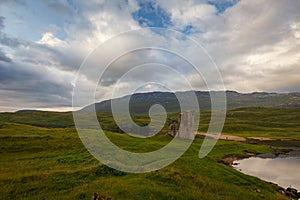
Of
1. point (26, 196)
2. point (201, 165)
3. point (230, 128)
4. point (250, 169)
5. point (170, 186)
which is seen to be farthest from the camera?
point (230, 128)

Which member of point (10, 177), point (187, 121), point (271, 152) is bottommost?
point (271, 152)

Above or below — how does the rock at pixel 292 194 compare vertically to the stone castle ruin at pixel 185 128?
below

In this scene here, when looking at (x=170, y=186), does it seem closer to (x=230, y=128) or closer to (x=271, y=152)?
(x=271, y=152)

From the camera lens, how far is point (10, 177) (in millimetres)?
25188

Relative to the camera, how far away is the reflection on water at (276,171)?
4012cm

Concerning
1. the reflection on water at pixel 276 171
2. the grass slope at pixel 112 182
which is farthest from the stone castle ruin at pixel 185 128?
the grass slope at pixel 112 182

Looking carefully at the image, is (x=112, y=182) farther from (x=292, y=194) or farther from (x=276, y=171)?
(x=276, y=171)

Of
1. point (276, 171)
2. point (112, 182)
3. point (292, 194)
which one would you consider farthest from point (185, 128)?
point (112, 182)

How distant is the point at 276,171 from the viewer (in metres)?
48.0

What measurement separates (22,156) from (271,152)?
64.3 m

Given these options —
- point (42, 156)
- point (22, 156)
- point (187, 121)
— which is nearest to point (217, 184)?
point (42, 156)

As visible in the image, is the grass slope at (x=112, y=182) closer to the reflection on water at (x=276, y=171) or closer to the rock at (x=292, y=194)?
the rock at (x=292, y=194)

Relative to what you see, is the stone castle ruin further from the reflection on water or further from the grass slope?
the grass slope

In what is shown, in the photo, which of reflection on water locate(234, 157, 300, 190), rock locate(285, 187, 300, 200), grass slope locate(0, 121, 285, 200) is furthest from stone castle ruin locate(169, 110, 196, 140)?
rock locate(285, 187, 300, 200)
